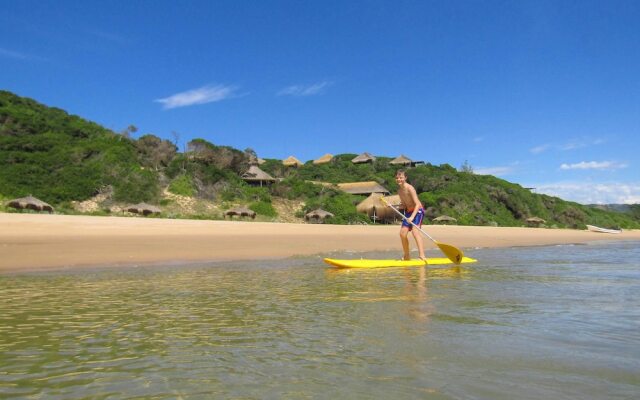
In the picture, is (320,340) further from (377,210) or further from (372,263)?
A: (377,210)

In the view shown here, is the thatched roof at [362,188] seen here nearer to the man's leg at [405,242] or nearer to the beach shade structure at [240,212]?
the beach shade structure at [240,212]

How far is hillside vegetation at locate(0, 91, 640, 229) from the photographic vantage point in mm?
28328

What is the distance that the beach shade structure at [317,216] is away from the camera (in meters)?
33.2

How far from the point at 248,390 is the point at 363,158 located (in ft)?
209

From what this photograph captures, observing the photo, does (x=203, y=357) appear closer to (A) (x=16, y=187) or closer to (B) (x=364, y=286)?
(B) (x=364, y=286)

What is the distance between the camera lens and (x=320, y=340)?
10.2ft

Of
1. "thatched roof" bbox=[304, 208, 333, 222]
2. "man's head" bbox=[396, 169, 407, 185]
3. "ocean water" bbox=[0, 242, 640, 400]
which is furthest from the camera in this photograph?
"thatched roof" bbox=[304, 208, 333, 222]

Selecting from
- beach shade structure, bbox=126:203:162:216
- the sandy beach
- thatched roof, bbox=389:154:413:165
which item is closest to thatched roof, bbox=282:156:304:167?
thatched roof, bbox=389:154:413:165

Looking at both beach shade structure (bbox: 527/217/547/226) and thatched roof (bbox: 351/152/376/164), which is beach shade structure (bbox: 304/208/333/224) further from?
thatched roof (bbox: 351/152/376/164)

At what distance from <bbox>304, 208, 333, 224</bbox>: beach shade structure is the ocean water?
1070 inches

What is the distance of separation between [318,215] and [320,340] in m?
30.0

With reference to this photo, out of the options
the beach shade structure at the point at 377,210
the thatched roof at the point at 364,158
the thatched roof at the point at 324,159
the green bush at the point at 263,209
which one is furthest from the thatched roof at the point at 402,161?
the green bush at the point at 263,209

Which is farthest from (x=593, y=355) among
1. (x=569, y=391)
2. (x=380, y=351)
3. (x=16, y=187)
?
(x=16, y=187)

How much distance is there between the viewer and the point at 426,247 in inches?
596
